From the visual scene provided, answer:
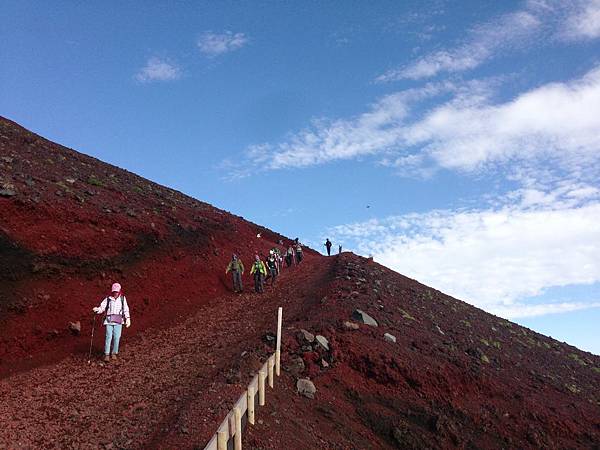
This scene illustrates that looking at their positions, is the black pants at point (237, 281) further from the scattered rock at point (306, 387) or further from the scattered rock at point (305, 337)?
the scattered rock at point (306, 387)

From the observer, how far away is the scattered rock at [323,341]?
1407 centimetres

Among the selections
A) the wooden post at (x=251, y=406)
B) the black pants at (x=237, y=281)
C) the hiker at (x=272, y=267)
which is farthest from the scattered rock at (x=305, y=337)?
the hiker at (x=272, y=267)

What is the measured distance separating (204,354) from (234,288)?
34.5ft

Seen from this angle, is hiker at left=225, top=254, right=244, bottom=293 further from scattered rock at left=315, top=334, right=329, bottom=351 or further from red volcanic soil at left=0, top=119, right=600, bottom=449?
scattered rock at left=315, top=334, right=329, bottom=351

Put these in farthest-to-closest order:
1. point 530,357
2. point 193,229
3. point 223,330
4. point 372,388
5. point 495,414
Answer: point 193,229
point 530,357
point 223,330
point 495,414
point 372,388

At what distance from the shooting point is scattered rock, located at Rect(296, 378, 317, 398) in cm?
1197

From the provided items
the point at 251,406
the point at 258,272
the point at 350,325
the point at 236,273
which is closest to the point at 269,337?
the point at 350,325

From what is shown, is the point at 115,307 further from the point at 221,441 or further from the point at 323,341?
the point at 221,441

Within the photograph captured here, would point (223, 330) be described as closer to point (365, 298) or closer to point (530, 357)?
point (365, 298)

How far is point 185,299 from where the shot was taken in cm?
2177

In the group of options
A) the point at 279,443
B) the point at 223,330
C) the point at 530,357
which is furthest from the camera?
the point at 530,357

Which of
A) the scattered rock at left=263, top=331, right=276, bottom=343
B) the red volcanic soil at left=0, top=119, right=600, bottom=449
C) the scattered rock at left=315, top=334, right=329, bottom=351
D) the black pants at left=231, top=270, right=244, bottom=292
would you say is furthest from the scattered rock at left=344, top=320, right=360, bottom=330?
the black pants at left=231, top=270, right=244, bottom=292

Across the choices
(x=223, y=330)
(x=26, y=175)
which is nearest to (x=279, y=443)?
(x=223, y=330)

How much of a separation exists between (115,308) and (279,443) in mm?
7273
